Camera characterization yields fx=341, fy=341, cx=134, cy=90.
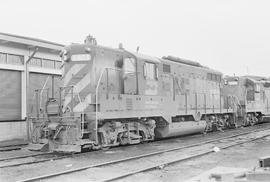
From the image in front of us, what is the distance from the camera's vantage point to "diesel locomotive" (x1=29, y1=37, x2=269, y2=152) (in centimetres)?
1023

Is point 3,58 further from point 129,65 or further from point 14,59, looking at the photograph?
point 129,65

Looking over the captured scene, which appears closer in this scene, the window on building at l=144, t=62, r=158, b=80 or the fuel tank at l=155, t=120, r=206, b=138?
the window on building at l=144, t=62, r=158, b=80

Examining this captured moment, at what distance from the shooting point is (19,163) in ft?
28.8

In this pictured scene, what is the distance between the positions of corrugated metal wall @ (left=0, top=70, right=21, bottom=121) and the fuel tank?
21.6ft

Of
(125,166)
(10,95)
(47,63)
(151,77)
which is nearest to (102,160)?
(125,166)

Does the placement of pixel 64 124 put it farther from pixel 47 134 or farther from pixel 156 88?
pixel 156 88

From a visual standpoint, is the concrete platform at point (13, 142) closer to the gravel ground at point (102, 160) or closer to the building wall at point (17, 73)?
the building wall at point (17, 73)

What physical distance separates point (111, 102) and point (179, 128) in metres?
4.58

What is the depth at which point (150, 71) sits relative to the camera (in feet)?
42.5

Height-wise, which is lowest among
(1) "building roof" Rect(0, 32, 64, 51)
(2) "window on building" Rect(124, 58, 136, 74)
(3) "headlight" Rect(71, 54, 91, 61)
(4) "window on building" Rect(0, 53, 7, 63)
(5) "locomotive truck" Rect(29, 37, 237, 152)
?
(5) "locomotive truck" Rect(29, 37, 237, 152)

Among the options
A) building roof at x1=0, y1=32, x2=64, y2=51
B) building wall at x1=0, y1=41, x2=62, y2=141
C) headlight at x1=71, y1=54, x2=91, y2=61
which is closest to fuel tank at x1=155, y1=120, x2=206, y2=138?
headlight at x1=71, y1=54, x2=91, y2=61

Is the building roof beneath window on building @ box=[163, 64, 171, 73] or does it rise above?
above

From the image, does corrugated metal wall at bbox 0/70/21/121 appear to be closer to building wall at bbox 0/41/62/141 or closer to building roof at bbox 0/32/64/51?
building wall at bbox 0/41/62/141

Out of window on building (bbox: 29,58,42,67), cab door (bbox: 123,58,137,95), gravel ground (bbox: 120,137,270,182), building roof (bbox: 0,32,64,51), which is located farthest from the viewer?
window on building (bbox: 29,58,42,67)
